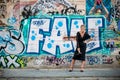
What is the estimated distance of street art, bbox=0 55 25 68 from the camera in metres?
16.8

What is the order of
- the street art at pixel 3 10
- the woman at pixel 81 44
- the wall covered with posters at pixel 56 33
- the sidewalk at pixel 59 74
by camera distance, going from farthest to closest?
the wall covered with posters at pixel 56 33 → the street art at pixel 3 10 → the woman at pixel 81 44 → the sidewalk at pixel 59 74

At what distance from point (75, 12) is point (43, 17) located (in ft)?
4.25

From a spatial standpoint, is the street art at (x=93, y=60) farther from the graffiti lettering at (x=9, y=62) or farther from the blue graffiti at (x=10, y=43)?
the graffiti lettering at (x=9, y=62)

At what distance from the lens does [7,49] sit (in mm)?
16938

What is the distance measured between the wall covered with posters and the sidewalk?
98 centimetres

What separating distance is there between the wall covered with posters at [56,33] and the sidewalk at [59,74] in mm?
976

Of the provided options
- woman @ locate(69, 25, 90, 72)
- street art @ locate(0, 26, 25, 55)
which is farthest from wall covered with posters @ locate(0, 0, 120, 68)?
woman @ locate(69, 25, 90, 72)

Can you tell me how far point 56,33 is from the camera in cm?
1697

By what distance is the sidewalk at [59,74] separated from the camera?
49.7 ft

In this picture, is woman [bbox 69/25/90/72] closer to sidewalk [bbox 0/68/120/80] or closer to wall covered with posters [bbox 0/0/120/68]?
sidewalk [bbox 0/68/120/80]

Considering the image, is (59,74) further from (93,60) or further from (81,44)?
(93,60)

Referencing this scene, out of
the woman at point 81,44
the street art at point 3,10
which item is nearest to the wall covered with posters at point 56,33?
the street art at point 3,10

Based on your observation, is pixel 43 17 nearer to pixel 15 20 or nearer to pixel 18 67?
pixel 15 20

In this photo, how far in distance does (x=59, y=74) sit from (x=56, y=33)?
6.85ft
